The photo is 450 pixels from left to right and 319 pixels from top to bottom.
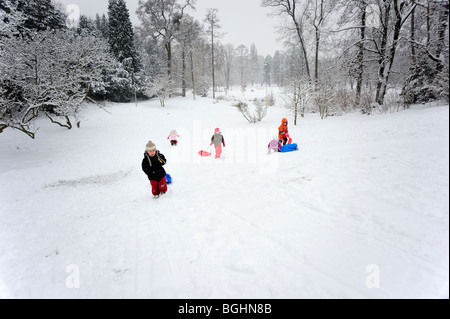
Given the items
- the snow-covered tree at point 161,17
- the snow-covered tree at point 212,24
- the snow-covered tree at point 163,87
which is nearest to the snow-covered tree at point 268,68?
the snow-covered tree at point 212,24

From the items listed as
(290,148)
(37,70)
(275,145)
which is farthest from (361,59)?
(37,70)

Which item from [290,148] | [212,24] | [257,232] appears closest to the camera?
[257,232]

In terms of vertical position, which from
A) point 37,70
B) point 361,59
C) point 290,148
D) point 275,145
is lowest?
point 290,148

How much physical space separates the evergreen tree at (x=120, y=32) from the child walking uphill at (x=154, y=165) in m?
22.1

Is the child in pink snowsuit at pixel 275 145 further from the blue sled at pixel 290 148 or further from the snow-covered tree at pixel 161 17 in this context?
the snow-covered tree at pixel 161 17

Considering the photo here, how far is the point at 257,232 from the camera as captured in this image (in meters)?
3.12

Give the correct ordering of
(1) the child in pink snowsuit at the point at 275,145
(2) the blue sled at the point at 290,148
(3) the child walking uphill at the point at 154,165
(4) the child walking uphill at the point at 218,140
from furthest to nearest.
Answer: (4) the child walking uphill at the point at 218,140 < (1) the child in pink snowsuit at the point at 275,145 < (2) the blue sled at the point at 290,148 < (3) the child walking uphill at the point at 154,165

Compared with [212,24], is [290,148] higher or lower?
lower

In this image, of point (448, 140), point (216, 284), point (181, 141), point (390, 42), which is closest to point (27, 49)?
point (181, 141)

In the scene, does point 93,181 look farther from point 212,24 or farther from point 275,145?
point 212,24

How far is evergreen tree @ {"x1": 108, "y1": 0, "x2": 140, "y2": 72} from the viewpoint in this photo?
21484 mm

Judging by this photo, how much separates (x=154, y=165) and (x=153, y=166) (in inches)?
1.4

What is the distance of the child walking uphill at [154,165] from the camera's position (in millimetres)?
4926

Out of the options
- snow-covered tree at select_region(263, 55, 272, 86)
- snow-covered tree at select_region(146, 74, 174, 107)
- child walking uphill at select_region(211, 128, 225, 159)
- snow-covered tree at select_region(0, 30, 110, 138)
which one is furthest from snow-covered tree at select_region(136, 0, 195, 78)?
snow-covered tree at select_region(263, 55, 272, 86)
